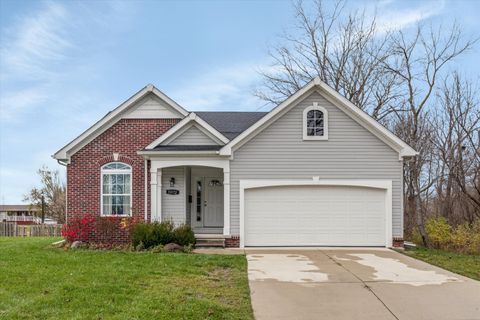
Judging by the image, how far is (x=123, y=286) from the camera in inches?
308

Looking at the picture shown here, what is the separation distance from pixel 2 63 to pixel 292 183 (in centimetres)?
1215

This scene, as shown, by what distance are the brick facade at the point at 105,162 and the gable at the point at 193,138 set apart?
103 cm

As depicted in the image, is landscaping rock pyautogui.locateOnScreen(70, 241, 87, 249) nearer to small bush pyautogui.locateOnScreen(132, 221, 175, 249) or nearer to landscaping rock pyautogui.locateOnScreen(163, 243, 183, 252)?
small bush pyautogui.locateOnScreen(132, 221, 175, 249)

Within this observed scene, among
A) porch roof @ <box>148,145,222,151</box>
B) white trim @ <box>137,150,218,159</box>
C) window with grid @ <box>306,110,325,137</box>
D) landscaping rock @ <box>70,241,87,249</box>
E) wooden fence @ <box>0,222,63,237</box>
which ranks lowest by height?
wooden fence @ <box>0,222,63,237</box>

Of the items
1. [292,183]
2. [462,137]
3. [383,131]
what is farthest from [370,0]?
[292,183]

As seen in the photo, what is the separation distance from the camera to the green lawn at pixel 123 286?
6.29m

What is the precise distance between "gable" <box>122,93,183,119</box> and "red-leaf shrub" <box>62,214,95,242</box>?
3.96 meters

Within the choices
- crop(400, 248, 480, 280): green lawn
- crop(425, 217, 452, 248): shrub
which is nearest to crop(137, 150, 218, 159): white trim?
crop(400, 248, 480, 280): green lawn

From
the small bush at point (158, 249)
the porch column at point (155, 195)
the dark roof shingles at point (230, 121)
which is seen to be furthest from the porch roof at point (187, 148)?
the small bush at point (158, 249)

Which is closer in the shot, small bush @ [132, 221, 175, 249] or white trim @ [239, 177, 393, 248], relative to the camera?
small bush @ [132, 221, 175, 249]

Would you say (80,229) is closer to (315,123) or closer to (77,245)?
(77,245)

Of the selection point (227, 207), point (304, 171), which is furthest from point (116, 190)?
point (304, 171)

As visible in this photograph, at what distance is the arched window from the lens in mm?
15305

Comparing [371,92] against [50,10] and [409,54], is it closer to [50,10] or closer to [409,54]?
[409,54]
